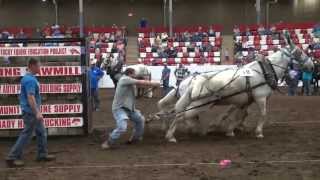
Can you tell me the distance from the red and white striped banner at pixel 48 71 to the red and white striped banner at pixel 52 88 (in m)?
0.24

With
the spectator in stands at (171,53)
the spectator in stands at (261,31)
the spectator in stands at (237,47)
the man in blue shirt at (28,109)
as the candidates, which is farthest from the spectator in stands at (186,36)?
the man in blue shirt at (28,109)

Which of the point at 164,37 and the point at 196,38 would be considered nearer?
the point at 196,38

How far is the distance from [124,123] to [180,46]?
2731cm

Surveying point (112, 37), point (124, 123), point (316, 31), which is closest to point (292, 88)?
point (316, 31)

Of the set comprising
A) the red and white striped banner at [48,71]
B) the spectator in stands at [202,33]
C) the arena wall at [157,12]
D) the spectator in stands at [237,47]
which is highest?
the arena wall at [157,12]

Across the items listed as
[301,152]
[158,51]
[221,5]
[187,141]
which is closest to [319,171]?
[301,152]

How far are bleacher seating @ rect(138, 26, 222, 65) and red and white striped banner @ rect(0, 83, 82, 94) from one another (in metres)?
23.0

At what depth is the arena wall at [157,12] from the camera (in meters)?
46.7

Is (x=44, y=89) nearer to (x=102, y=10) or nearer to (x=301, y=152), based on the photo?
(x=301, y=152)

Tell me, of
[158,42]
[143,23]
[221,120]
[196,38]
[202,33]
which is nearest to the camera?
[221,120]

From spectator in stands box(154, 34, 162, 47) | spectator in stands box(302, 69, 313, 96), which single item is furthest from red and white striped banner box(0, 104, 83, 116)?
spectator in stands box(154, 34, 162, 47)

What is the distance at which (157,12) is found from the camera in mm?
47281

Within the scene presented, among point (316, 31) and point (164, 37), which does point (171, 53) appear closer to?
point (164, 37)

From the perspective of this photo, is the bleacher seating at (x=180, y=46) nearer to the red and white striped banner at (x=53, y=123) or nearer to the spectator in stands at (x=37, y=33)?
the spectator in stands at (x=37, y=33)
